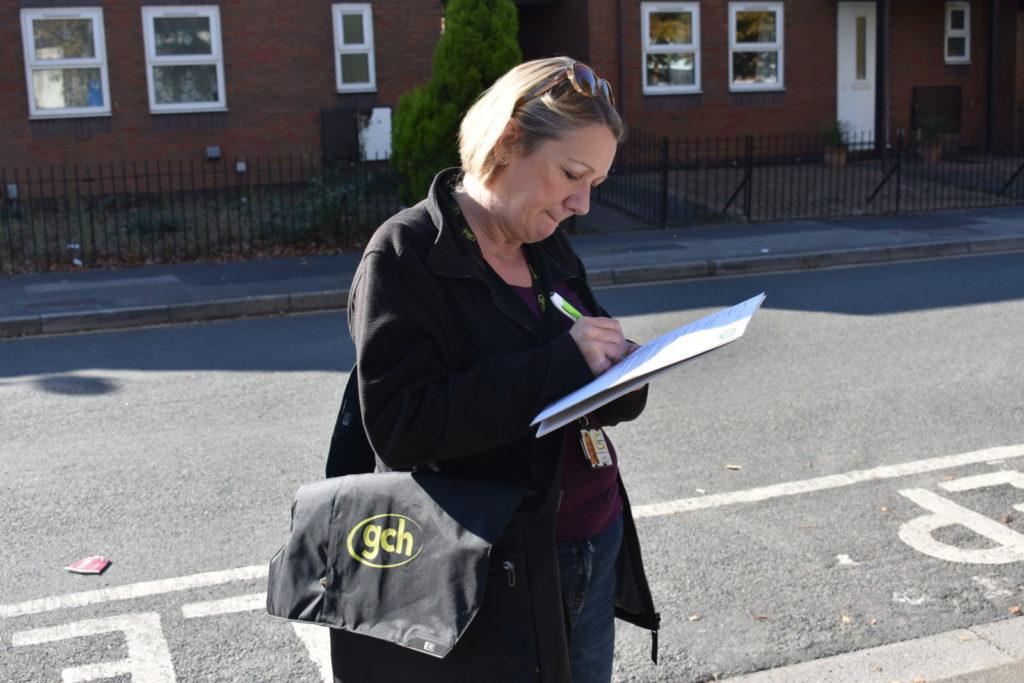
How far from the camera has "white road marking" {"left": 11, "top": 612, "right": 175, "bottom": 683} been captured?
157 inches

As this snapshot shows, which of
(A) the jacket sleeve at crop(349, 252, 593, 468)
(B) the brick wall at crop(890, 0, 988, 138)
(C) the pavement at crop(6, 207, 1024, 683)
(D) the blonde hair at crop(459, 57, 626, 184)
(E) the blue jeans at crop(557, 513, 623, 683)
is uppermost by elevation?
(B) the brick wall at crop(890, 0, 988, 138)

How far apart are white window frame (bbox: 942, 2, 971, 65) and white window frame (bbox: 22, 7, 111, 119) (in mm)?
16777

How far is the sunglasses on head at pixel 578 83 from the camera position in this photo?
2.19m

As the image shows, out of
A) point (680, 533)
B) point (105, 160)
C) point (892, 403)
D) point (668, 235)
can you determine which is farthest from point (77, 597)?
point (105, 160)

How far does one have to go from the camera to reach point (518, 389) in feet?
7.06

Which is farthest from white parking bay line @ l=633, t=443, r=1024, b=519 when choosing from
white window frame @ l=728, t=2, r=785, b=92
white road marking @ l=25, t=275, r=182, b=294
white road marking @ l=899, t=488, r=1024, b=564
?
white window frame @ l=728, t=2, r=785, b=92

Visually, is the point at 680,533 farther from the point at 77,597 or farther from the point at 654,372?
the point at 654,372

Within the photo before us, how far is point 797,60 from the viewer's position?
23312 mm

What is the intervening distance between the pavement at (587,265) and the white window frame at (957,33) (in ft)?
28.7

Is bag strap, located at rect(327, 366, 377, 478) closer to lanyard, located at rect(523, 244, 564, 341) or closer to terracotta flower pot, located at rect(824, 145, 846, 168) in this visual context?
lanyard, located at rect(523, 244, 564, 341)

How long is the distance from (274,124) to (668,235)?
7404 mm

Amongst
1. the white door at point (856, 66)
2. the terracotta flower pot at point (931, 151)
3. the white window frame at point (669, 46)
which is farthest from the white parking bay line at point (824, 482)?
the white door at point (856, 66)

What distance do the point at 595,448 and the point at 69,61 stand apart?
18.1 meters

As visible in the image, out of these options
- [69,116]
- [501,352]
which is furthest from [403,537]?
[69,116]
